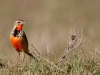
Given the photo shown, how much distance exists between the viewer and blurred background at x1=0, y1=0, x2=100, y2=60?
39.8 ft

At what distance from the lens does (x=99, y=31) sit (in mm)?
12000

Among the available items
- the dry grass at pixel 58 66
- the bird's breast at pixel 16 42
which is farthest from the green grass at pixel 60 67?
the bird's breast at pixel 16 42

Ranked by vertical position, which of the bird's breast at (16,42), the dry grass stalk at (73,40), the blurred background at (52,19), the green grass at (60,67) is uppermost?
the blurred background at (52,19)

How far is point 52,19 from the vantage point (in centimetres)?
1310

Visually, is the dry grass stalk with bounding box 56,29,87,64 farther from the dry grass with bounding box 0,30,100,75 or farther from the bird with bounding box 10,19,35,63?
the bird with bounding box 10,19,35,63

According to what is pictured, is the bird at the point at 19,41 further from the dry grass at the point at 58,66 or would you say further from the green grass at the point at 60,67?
the green grass at the point at 60,67

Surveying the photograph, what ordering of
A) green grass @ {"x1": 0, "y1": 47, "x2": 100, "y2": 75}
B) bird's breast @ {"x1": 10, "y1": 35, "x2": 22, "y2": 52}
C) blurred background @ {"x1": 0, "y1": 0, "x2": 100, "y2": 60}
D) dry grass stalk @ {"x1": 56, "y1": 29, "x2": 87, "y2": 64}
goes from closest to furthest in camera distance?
green grass @ {"x1": 0, "y1": 47, "x2": 100, "y2": 75}, dry grass stalk @ {"x1": 56, "y1": 29, "x2": 87, "y2": 64}, bird's breast @ {"x1": 10, "y1": 35, "x2": 22, "y2": 52}, blurred background @ {"x1": 0, "y1": 0, "x2": 100, "y2": 60}

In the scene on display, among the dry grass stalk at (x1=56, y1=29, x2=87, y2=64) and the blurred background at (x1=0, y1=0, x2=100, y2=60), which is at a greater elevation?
the blurred background at (x1=0, y1=0, x2=100, y2=60)

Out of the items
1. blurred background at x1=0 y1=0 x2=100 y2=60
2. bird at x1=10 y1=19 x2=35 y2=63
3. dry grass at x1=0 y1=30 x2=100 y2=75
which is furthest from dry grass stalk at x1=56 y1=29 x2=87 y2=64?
blurred background at x1=0 y1=0 x2=100 y2=60

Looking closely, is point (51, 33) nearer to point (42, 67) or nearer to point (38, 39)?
point (38, 39)

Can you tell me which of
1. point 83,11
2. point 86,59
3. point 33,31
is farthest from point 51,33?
point 86,59

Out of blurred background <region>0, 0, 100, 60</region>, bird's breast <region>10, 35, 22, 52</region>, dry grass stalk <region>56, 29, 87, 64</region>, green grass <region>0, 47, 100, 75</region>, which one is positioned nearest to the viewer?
green grass <region>0, 47, 100, 75</region>

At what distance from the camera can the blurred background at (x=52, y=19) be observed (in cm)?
1213

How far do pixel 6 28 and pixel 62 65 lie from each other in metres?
6.71
